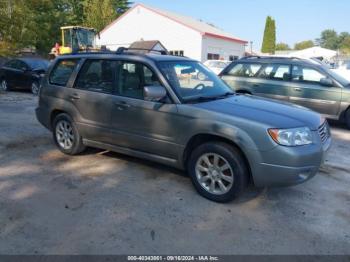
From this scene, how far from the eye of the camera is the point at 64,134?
5.97m

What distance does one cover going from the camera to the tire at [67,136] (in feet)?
18.9

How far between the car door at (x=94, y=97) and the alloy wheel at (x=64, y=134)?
33 centimetres

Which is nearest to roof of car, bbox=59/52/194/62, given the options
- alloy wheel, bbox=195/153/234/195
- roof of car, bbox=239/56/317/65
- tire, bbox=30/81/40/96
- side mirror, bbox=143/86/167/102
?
side mirror, bbox=143/86/167/102

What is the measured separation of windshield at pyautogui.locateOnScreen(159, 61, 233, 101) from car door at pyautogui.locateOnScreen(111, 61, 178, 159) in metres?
0.21

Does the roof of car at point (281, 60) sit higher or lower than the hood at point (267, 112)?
higher

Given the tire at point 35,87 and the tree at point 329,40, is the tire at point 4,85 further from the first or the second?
the tree at point 329,40

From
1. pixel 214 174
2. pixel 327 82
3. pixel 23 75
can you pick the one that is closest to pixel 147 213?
pixel 214 174

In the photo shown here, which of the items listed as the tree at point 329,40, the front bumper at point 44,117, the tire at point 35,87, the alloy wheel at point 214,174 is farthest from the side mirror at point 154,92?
the tree at point 329,40

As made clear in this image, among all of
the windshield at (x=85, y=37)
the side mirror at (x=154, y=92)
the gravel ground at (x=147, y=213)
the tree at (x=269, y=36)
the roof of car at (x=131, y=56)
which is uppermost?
the tree at (x=269, y=36)

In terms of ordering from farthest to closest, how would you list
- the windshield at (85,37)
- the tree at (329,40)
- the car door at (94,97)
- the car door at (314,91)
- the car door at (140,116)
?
the tree at (329,40)
the windshield at (85,37)
the car door at (314,91)
the car door at (94,97)
the car door at (140,116)

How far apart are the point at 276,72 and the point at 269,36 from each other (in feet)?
178

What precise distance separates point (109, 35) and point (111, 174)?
108 feet

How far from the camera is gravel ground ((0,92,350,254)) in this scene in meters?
3.38

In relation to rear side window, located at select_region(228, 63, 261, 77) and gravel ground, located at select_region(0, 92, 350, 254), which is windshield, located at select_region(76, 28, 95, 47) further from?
gravel ground, located at select_region(0, 92, 350, 254)
